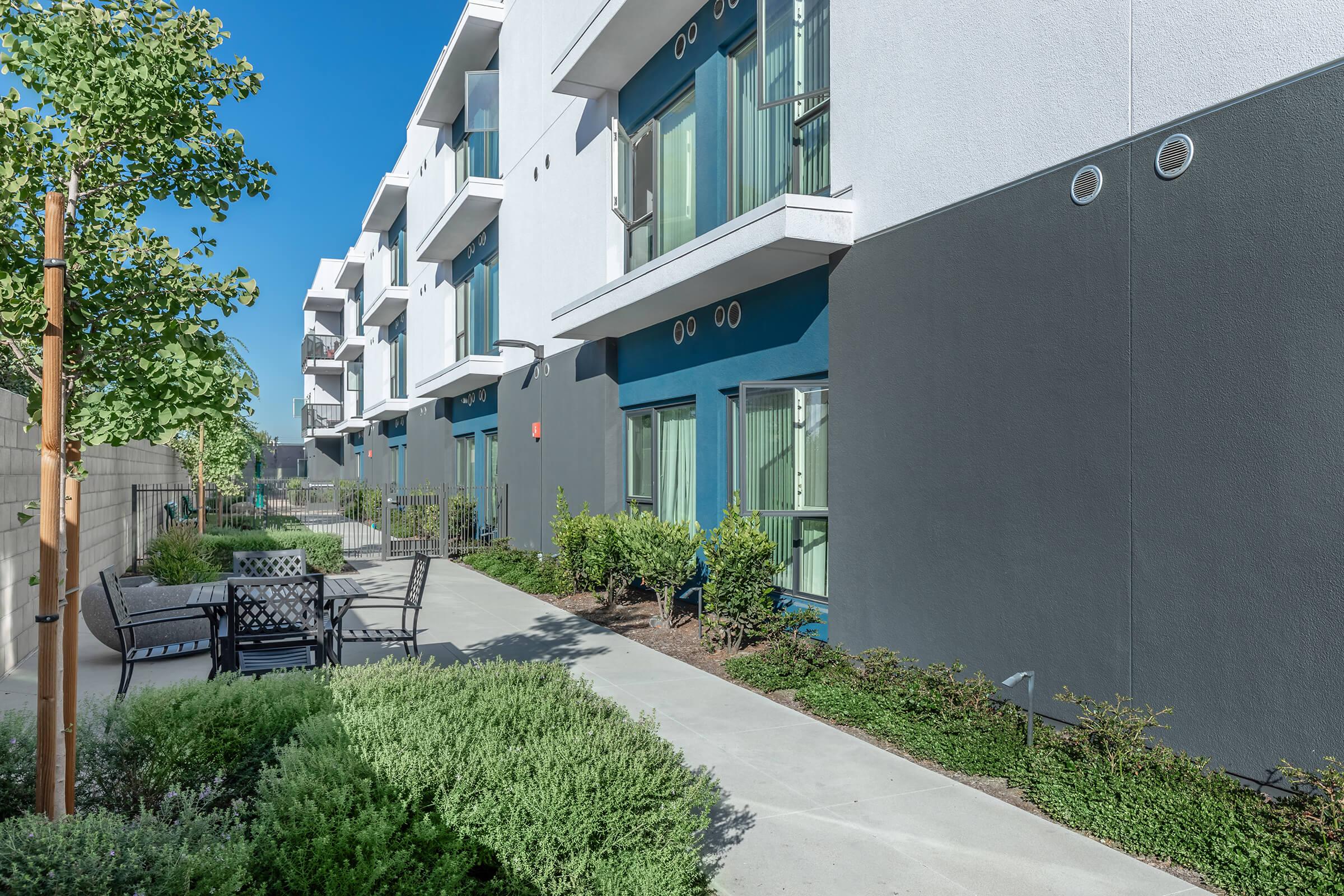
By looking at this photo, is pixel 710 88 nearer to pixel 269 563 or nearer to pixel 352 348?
pixel 269 563

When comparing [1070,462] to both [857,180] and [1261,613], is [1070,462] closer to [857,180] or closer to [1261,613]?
[1261,613]

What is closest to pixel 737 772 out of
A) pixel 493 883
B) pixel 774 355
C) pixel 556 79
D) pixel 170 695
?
pixel 493 883

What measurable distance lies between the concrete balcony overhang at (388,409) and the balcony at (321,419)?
13.6 metres

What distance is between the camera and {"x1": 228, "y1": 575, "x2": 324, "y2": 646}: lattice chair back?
21.6ft

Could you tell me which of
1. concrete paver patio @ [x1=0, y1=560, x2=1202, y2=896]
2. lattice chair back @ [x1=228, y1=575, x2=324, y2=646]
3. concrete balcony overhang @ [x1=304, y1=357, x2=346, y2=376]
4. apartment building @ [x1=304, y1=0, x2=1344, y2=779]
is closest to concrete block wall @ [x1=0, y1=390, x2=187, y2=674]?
concrete paver patio @ [x1=0, y1=560, x2=1202, y2=896]

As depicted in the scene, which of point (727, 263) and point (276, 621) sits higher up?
point (727, 263)

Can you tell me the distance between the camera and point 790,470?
880cm

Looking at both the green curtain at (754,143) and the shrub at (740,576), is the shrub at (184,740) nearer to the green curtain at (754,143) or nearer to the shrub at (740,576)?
the shrub at (740,576)

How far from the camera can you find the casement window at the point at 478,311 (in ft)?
63.2

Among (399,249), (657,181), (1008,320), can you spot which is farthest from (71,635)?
(399,249)

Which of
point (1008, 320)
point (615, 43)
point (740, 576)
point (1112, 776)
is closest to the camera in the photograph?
point (1112, 776)

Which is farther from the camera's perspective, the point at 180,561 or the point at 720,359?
the point at 180,561

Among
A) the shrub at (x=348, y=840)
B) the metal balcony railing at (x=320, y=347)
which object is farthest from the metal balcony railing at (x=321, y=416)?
the shrub at (x=348, y=840)

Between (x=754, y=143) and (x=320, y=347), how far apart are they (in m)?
42.0
